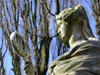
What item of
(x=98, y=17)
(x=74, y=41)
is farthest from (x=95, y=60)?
(x=98, y=17)

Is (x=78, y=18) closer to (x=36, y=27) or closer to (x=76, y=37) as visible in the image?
(x=76, y=37)

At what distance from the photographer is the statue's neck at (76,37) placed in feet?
12.3

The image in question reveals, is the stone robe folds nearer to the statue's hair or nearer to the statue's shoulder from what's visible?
the statue's shoulder

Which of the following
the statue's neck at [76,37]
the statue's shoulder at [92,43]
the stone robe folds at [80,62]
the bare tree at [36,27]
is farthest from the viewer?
the bare tree at [36,27]

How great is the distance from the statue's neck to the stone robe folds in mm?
187

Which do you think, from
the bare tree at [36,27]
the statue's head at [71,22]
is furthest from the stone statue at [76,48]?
the bare tree at [36,27]

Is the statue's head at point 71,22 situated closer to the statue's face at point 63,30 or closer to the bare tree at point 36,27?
the statue's face at point 63,30

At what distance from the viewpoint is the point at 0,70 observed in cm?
1256

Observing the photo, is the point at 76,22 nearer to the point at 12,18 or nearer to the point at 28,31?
the point at 28,31

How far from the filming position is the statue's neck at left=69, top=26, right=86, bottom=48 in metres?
3.73

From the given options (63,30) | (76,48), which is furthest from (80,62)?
(63,30)

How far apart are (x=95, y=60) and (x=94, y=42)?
25cm

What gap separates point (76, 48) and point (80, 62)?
262 mm

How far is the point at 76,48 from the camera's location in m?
3.56
